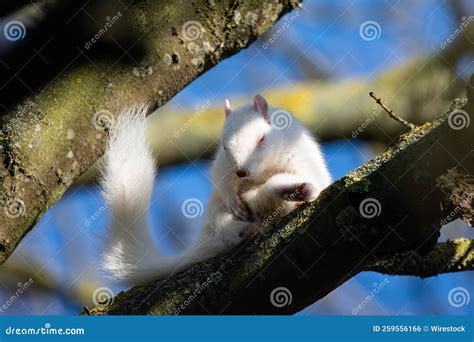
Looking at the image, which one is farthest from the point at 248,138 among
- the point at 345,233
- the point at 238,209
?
the point at 345,233

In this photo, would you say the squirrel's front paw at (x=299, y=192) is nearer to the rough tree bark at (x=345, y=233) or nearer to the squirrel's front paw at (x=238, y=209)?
the squirrel's front paw at (x=238, y=209)

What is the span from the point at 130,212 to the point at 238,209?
444 mm

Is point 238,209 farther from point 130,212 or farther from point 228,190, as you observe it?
point 130,212

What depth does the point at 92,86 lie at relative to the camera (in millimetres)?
2271

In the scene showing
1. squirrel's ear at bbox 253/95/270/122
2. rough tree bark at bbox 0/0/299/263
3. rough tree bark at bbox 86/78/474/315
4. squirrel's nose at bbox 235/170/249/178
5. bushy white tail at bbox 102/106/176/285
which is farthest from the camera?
squirrel's ear at bbox 253/95/270/122

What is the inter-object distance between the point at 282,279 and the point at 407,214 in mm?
432

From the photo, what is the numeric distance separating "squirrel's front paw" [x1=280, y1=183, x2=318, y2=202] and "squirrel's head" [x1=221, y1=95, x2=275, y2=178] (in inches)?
7.2

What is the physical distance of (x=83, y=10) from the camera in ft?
7.77

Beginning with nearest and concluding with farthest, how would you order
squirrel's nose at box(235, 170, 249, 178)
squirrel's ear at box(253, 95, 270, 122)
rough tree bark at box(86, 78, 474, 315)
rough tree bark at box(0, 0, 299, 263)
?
rough tree bark at box(86, 78, 474, 315), rough tree bark at box(0, 0, 299, 263), squirrel's nose at box(235, 170, 249, 178), squirrel's ear at box(253, 95, 270, 122)

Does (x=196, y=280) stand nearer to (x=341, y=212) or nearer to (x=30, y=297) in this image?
(x=341, y=212)

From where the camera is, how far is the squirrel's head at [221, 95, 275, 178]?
294cm

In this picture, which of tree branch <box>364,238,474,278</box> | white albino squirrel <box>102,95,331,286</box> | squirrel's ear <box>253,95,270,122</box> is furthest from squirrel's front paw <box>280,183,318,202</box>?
squirrel's ear <box>253,95,270,122</box>

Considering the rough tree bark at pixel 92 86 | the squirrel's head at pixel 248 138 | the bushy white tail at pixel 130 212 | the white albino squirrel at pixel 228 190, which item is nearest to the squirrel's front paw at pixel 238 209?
the white albino squirrel at pixel 228 190

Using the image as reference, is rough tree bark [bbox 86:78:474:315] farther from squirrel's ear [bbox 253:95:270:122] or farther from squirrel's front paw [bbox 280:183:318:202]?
squirrel's ear [bbox 253:95:270:122]
